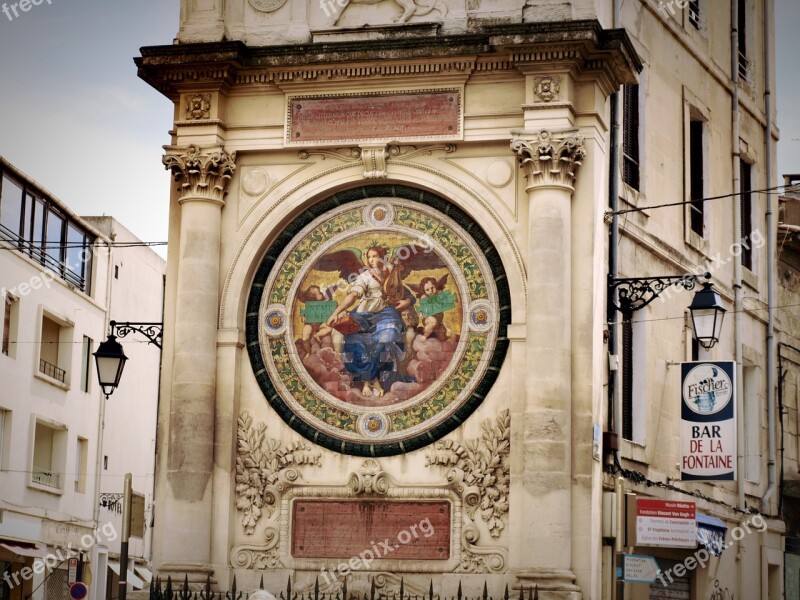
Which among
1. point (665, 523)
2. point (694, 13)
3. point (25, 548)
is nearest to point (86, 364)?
point (25, 548)

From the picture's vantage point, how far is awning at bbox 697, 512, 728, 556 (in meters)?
23.6

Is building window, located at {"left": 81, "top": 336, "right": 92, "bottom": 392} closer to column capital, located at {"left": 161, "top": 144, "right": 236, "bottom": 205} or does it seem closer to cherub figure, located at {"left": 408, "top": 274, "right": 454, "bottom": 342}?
column capital, located at {"left": 161, "top": 144, "right": 236, "bottom": 205}

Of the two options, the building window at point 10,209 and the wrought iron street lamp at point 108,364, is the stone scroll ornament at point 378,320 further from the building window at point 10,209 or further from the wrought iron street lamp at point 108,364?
the building window at point 10,209

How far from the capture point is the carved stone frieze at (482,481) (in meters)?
19.5

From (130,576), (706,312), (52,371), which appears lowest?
(130,576)

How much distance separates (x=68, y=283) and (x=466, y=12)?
22.0m

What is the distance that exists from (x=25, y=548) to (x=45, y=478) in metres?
3.83

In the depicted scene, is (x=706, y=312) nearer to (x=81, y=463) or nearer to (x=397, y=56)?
(x=397, y=56)

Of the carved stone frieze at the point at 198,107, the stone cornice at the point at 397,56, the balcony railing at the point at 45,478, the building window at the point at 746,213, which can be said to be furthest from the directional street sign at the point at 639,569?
the balcony railing at the point at 45,478

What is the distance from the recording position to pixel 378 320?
807 inches

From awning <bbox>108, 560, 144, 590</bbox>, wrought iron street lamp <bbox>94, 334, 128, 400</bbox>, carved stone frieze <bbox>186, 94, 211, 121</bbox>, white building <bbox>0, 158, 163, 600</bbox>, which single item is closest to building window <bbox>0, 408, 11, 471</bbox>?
white building <bbox>0, 158, 163, 600</bbox>

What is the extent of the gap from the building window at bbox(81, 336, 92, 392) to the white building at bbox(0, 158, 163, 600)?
0.09 ft

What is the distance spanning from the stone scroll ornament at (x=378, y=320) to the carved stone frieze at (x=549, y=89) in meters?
1.89

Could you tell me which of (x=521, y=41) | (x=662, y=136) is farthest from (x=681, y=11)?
(x=521, y=41)
